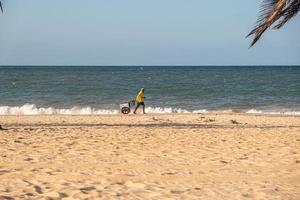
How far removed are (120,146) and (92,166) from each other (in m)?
2.39

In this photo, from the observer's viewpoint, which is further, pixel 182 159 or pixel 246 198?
pixel 182 159

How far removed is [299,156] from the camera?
9.16m

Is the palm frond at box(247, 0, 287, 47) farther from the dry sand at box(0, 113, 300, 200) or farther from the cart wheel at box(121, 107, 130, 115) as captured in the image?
the cart wheel at box(121, 107, 130, 115)

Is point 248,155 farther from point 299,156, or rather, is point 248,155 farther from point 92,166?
point 92,166

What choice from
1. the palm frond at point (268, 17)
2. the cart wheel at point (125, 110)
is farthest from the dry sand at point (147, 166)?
the cart wheel at point (125, 110)

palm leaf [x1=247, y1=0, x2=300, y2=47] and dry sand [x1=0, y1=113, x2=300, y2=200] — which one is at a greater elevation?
palm leaf [x1=247, y1=0, x2=300, y2=47]

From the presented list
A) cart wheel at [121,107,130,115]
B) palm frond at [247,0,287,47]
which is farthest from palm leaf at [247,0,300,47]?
cart wheel at [121,107,130,115]

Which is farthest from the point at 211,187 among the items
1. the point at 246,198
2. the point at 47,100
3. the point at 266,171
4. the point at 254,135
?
the point at 47,100

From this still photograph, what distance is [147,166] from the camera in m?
7.95

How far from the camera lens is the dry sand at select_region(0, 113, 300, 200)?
620 cm

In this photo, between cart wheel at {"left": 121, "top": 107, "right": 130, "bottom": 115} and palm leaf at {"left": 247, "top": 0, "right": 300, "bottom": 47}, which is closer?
palm leaf at {"left": 247, "top": 0, "right": 300, "bottom": 47}

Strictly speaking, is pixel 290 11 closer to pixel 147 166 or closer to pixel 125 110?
pixel 147 166

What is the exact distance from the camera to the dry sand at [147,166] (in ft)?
20.3

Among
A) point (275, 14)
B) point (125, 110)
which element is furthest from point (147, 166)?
point (125, 110)
